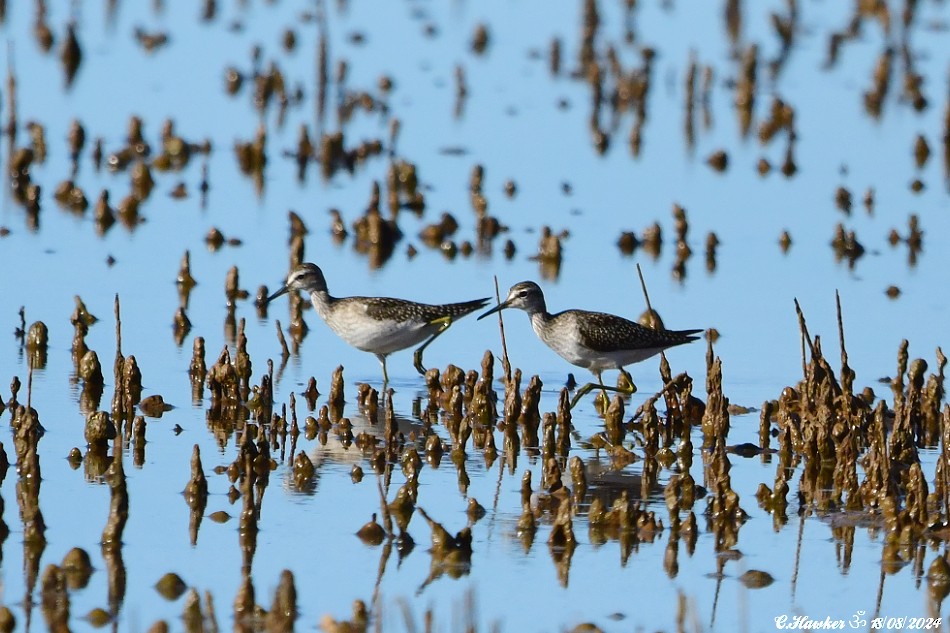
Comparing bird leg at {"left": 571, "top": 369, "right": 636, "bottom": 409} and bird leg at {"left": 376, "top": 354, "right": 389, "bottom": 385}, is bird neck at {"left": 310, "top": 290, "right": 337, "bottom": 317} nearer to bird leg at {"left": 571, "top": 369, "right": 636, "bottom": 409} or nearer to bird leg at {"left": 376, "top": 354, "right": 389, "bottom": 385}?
bird leg at {"left": 376, "top": 354, "right": 389, "bottom": 385}

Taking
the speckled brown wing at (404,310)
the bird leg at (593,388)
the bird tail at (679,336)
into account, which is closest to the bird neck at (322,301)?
the speckled brown wing at (404,310)

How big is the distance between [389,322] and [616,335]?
1503 mm

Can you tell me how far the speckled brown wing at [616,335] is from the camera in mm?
12070

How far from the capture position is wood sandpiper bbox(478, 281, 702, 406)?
1209 centimetres

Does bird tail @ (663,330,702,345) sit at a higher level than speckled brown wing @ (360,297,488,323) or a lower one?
lower

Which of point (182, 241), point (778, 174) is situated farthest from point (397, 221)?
point (778, 174)

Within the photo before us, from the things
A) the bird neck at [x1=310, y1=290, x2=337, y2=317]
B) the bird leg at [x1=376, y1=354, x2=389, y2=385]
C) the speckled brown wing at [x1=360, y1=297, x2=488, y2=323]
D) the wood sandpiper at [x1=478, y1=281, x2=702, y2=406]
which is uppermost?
the bird neck at [x1=310, y1=290, x2=337, y2=317]

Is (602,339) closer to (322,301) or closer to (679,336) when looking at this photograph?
(679,336)

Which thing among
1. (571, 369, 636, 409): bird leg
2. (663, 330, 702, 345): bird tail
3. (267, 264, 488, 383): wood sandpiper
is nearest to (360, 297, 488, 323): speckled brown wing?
(267, 264, 488, 383): wood sandpiper

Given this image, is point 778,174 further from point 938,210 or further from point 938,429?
point 938,429

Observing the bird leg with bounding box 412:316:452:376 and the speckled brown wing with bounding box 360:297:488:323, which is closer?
the speckled brown wing with bounding box 360:297:488:323

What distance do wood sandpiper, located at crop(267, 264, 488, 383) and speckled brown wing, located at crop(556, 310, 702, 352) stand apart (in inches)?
37.6

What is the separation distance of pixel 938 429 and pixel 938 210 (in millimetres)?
8006

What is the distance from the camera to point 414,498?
376 inches
